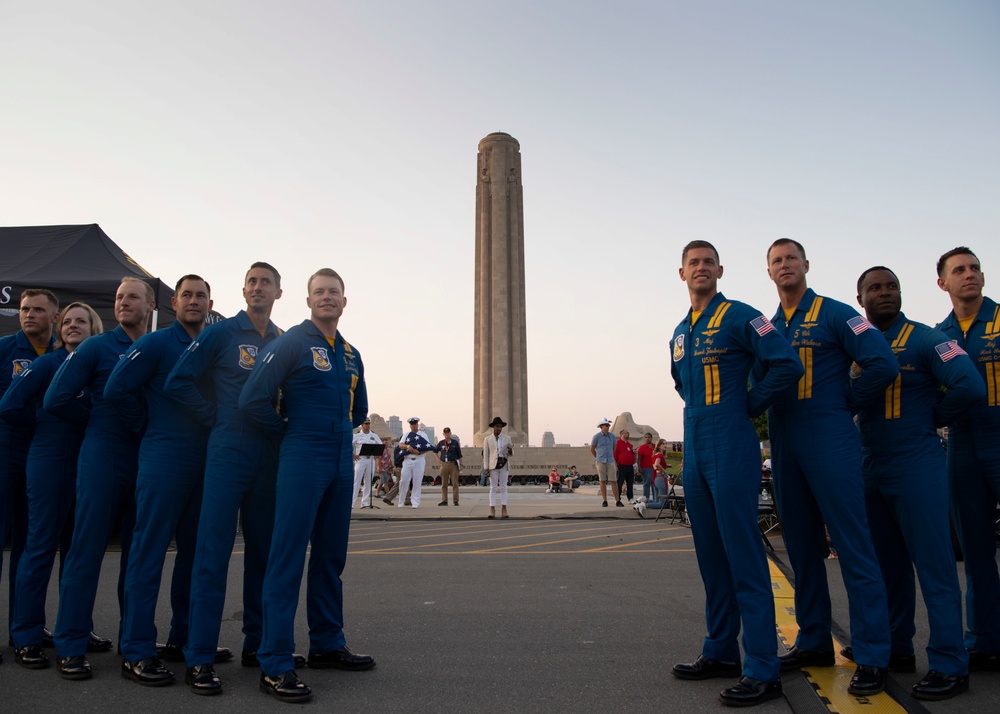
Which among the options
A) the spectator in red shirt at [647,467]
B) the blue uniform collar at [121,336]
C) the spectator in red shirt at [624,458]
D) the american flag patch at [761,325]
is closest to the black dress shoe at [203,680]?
the blue uniform collar at [121,336]

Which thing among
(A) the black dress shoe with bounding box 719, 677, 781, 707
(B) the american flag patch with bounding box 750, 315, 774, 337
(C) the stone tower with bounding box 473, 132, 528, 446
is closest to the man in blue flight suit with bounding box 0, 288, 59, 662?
(A) the black dress shoe with bounding box 719, 677, 781, 707

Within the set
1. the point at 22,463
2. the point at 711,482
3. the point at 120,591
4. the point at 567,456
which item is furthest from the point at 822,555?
the point at 567,456

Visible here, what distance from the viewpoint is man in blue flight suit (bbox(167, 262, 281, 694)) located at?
151 inches

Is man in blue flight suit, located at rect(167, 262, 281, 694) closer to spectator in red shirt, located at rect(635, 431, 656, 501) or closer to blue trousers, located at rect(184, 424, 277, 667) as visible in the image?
blue trousers, located at rect(184, 424, 277, 667)

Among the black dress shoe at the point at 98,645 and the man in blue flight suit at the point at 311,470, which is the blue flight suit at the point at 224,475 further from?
the black dress shoe at the point at 98,645

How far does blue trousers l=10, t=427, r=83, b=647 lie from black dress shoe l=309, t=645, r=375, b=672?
1.54 metres

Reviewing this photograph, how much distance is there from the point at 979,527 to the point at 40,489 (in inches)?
202

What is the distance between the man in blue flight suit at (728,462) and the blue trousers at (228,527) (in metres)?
2.22

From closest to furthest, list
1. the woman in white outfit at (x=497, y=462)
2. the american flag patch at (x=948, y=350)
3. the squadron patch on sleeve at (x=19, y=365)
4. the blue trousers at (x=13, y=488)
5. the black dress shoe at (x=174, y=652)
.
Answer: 1. the american flag patch at (x=948, y=350)
2. the black dress shoe at (x=174, y=652)
3. the blue trousers at (x=13, y=488)
4. the squadron patch on sleeve at (x=19, y=365)
5. the woman in white outfit at (x=497, y=462)

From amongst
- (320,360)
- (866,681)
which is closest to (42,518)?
(320,360)

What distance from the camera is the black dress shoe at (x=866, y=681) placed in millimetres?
3393

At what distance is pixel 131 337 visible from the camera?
15.3ft

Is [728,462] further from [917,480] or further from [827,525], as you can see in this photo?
[917,480]

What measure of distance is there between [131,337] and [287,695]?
2421mm
